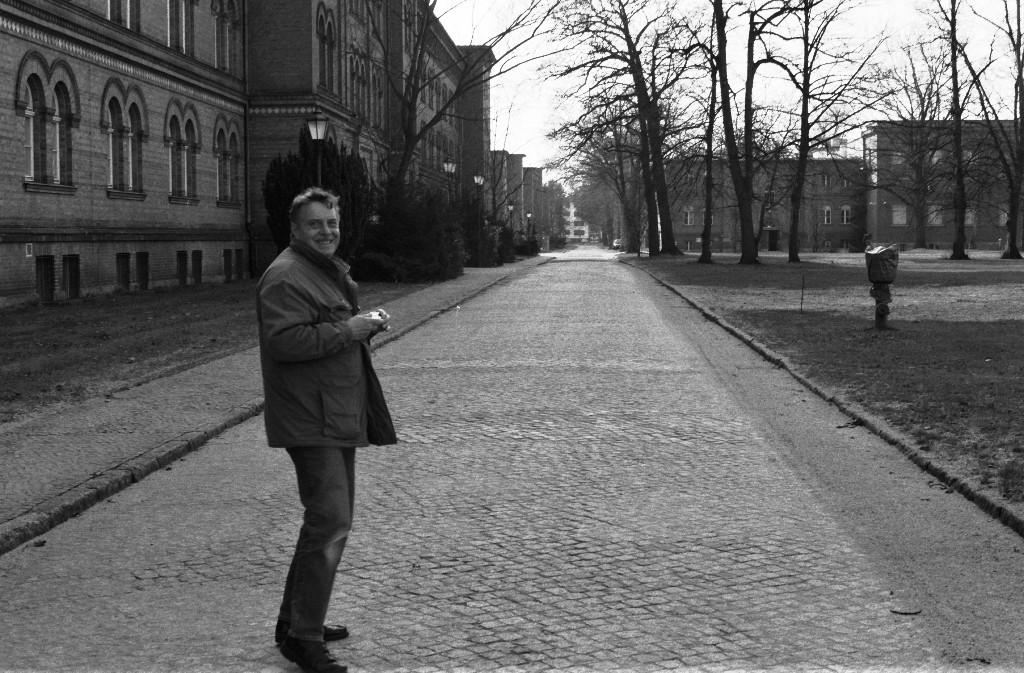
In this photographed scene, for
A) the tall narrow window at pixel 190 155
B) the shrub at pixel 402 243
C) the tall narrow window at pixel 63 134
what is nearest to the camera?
the tall narrow window at pixel 63 134

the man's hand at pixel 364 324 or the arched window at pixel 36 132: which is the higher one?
the arched window at pixel 36 132

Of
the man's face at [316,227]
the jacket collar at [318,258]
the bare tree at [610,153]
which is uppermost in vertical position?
the bare tree at [610,153]

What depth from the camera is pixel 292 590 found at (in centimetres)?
480

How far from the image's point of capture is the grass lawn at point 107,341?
41.7 feet

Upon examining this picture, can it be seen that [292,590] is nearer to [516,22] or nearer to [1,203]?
[1,203]

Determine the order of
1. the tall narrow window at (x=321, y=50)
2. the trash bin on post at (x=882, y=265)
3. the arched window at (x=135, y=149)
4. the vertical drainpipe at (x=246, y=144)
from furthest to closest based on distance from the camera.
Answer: the tall narrow window at (x=321, y=50)
the vertical drainpipe at (x=246, y=144)
the arched window at (x=135, y=149)
the trash bin on post at (x=882, y=265)

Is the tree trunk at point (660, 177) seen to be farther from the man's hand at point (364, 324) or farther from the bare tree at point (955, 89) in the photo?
the man's hand at point (364, 324)

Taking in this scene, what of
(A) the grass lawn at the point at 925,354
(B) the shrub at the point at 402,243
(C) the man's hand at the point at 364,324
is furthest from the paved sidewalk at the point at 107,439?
(B) the shrub at the point at 402,243

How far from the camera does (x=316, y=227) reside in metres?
4.74

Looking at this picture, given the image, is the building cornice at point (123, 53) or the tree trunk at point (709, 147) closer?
the building cornice at point (123, 53)

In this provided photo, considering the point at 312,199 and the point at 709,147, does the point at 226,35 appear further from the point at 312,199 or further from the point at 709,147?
the point at 312,199

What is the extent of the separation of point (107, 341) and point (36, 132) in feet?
32.0

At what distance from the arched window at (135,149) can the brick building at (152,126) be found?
3 centimetres

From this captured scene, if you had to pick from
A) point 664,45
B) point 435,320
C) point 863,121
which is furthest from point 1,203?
point 863,121
